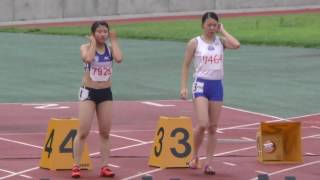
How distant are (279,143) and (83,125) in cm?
330

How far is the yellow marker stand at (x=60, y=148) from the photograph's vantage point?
1506 centimetres

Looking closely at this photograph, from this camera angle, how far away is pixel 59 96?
929 inches

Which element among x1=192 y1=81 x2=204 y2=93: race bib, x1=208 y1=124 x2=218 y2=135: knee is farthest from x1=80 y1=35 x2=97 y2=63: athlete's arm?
x1=208 y1=124 x2=218 y2=135: knee

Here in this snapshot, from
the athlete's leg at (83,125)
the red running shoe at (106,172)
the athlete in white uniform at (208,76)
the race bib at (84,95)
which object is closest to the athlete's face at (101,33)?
the race bib at (84,95)

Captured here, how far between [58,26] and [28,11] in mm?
2520

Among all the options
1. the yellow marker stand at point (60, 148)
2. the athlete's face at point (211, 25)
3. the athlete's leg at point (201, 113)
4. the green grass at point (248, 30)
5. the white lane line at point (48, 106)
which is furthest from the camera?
the green grass at point (248, 30)

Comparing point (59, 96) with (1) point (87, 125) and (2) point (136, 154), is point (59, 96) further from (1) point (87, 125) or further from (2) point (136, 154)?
(1) point (87, 125)

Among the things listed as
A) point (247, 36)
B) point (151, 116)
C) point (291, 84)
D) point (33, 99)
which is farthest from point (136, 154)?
point (247, 36)

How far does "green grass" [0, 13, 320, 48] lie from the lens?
36.8 metres

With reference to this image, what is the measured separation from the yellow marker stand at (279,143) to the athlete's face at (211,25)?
1859 mm

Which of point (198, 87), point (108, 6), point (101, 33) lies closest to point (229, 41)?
point (198, 87)

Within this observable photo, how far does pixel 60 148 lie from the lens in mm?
15117

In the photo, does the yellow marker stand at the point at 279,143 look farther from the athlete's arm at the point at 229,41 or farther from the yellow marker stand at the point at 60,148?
the yellow marker stand at the point at 60,148

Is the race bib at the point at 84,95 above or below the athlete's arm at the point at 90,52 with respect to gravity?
below
